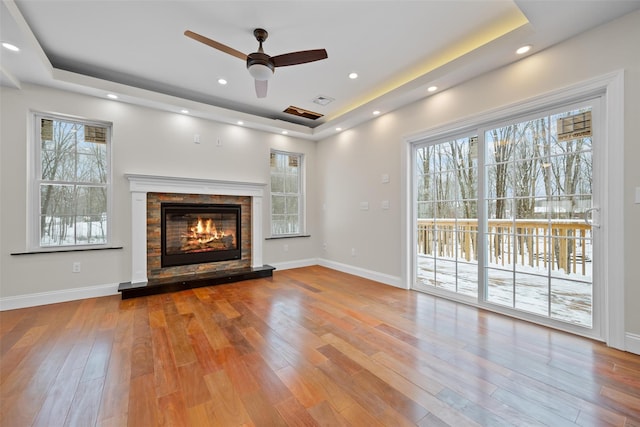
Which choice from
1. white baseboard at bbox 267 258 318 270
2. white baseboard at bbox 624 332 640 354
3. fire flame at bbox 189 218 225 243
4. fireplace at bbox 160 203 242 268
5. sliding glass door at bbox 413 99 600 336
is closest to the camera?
white baseboard at bbox 624 332 640 354

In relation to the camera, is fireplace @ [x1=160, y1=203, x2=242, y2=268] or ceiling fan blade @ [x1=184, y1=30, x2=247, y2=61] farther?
fireplace @ [x1=160, y1=203, x2=242, y2=268]

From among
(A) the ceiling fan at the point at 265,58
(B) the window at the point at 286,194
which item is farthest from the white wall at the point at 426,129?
(A) the ceiling fan at the point at 265,58

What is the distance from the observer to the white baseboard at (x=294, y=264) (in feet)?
16.4

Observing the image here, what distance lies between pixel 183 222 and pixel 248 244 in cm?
113

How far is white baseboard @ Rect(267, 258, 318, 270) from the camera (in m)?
5.00

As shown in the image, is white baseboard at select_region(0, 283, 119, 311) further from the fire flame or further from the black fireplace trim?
the fire flame

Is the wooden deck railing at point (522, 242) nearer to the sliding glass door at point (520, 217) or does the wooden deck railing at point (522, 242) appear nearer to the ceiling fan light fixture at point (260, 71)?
the sliding glass door at point (520, 217)

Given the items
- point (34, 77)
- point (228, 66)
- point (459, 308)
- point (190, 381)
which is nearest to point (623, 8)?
point (459, 308)

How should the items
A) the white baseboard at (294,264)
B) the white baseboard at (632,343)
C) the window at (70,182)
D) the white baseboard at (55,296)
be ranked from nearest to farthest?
the white baseboard at (632,343) < the white baseboard at (55,296) < the window at (70,182) < the white baseboard at (294,264)

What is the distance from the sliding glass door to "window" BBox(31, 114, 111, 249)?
453 centimetres

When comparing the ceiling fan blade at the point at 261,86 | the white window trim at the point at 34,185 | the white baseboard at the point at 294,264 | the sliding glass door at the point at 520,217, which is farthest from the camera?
the white baseboard at the point at 294,264

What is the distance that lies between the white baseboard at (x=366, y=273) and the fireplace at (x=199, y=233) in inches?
67.5

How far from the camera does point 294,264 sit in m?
5.19

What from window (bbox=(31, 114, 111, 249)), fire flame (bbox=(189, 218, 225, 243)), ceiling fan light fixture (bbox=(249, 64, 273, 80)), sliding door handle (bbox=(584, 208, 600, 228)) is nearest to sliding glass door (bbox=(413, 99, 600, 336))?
sliding door handle (bbox=(584, 208, 600, 228))
